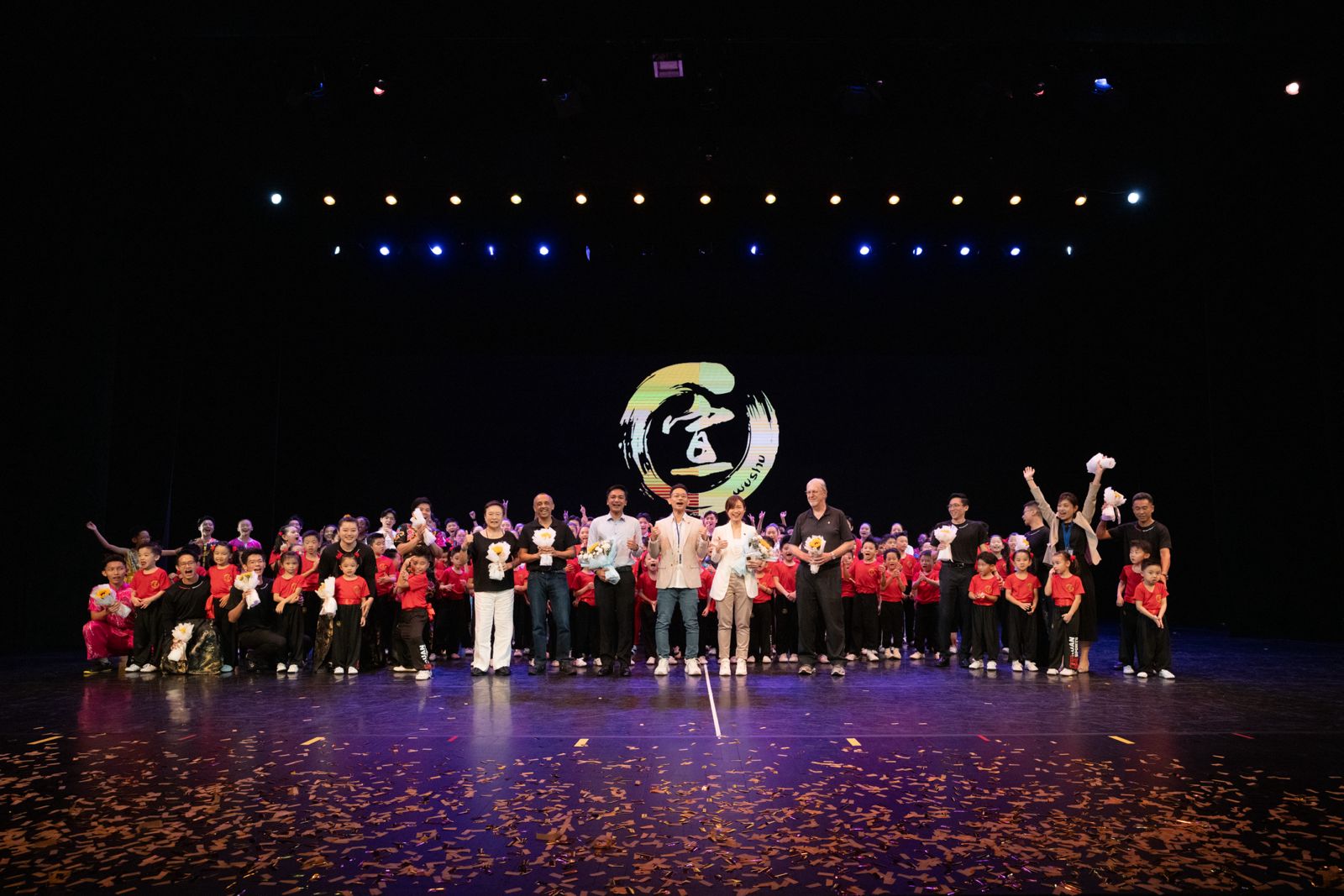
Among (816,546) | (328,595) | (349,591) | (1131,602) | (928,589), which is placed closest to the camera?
(816,546)

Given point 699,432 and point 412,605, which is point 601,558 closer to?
point 412,605

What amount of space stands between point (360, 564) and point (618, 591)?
8.54 ft

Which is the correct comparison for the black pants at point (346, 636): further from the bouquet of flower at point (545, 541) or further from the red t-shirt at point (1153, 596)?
the red t-shirt at point (1153, 596)

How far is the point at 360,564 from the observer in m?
8.57

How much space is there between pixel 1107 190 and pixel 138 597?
11.9 meters

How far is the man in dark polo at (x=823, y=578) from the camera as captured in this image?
791cm

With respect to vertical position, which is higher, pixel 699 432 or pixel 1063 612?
pixel 699 432

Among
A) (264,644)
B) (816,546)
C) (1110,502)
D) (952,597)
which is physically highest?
(1110,502)

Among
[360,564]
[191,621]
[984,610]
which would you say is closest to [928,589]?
[984,610]

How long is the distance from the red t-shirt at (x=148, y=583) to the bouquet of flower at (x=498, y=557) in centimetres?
349

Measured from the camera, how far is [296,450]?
557 inches

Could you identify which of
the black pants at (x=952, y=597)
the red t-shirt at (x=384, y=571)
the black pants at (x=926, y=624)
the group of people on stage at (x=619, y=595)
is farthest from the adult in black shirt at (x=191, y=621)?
the black pants at (x=926, y=624)

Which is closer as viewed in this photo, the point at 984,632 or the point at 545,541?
the point at 545,541

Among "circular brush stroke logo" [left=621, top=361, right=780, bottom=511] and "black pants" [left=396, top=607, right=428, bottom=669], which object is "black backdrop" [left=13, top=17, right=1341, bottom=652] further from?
"black pants" [left=396, top=607, right=428, bottom=669]
